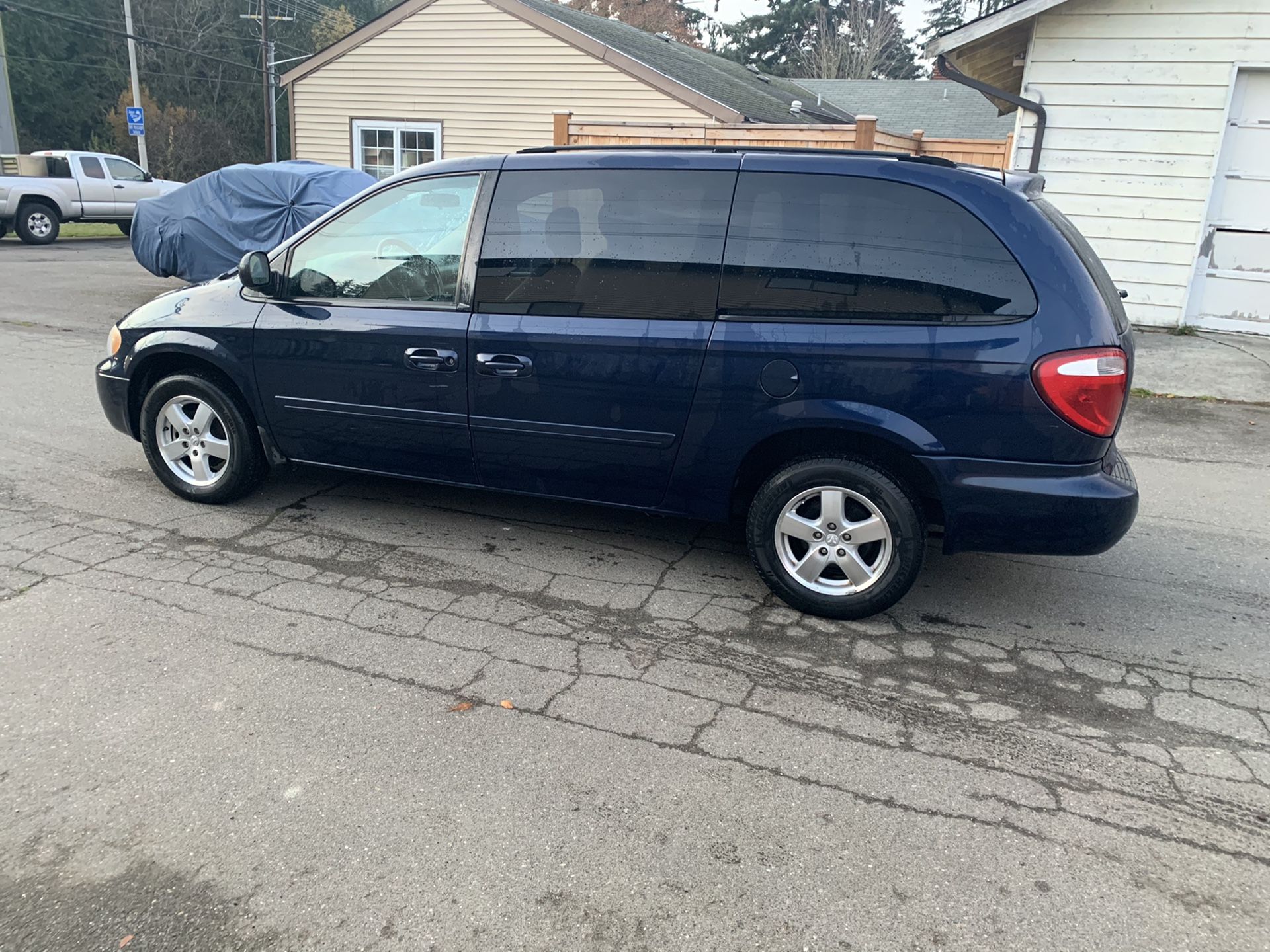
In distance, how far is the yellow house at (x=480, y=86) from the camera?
16.6m

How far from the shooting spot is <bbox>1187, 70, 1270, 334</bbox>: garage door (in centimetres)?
933

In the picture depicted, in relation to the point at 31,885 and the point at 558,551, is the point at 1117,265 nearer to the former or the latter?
the point at 558,551

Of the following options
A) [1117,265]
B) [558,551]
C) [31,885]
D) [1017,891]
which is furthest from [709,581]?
[1117,265]

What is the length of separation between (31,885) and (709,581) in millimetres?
2751

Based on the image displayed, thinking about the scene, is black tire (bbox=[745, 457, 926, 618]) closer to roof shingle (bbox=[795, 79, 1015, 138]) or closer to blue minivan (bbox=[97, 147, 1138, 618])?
blue minivan (bbox=[97, 147, 1138, 618])

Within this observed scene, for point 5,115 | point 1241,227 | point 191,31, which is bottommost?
point 1241,227

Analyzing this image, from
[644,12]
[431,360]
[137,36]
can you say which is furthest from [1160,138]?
[644,12]

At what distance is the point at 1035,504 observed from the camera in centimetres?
362

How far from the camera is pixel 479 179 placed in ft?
14.3

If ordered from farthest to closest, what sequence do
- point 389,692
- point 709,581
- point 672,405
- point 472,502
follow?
point 472,502 < point 709,581 < point 672,405 < point 389,692

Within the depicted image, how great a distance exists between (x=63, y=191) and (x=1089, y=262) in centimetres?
2320

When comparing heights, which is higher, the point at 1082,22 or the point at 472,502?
the point at 1082,22

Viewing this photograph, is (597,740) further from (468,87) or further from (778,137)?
(468,87)

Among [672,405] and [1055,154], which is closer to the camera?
[672,405]
